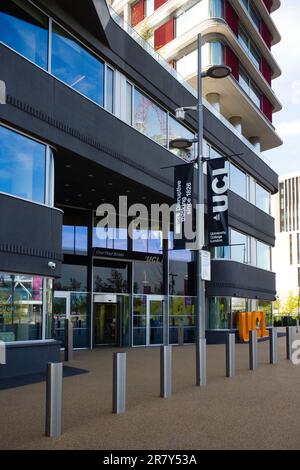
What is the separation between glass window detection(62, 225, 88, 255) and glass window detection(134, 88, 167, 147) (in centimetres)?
494

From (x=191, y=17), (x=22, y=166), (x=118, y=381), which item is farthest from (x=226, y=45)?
(x=118, y=381)

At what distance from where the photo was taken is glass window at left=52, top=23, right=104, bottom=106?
52.8ft

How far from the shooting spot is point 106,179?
19.3 metres

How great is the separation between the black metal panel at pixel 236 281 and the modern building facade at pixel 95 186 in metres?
0.06

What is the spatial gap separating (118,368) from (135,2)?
116 feet

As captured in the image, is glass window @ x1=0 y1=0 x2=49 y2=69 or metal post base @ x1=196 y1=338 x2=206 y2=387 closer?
metal post base @ x1=196 y1=338 x2=206 y2=387

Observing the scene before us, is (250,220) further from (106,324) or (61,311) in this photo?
(61,311)

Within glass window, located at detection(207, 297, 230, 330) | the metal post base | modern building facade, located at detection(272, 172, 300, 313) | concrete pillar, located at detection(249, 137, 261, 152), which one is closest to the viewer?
the metal post base

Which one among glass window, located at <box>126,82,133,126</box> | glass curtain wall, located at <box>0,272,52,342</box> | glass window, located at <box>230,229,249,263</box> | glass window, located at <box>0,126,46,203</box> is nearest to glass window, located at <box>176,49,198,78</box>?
glass window, located at <box>230,229,249,263</box>

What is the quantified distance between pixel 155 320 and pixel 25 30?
15.1 meters

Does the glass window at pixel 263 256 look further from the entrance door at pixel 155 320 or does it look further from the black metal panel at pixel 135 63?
the entrance door at pixel 155 320

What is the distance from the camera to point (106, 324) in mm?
24031

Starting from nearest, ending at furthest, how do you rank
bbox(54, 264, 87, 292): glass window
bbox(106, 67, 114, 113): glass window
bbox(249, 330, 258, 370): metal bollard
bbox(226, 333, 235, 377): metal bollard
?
bbox(226, 333, 235, 377): metal bollard, bbox(249, 330, 258, 370): metal bollard, bbox(106, 67, 114, 113): glass window, bbox(54, 264, 87, 292): glass window

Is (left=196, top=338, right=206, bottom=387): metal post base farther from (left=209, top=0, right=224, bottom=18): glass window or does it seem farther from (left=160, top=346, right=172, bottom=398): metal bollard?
(left=209, top=0, right=224, bottom=18): glass window
